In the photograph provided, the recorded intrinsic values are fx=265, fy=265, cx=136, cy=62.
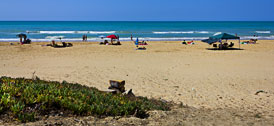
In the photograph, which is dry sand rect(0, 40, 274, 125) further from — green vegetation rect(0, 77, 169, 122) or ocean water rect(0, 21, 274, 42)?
ocean water rect(0, 21, 274, 42)

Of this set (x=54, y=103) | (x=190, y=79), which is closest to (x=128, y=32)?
(x=190, y=79)

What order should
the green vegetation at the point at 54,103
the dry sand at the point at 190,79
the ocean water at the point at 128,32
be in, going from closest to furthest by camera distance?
the green vegetation at the point at 54,103 < the dry sand at the point at 190,79 < the ocean water at the point at 128,32

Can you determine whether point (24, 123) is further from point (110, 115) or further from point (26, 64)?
point (26, 64)

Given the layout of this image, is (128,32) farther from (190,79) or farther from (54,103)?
(54,103)

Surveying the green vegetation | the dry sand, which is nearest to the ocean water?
the dry sand

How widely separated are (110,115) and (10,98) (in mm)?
1692

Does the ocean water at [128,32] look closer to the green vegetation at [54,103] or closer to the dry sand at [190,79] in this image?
the dry sand at [190,79]

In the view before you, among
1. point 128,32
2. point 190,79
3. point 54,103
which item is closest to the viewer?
point 54,103

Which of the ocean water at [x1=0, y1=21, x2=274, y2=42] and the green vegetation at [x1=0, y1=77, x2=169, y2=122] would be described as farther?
the ocean water at [x1=0, y1=21, x2=274, y2=42]

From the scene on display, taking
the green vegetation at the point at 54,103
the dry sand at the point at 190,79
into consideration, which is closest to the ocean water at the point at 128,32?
the dry sand at the point at 190,79

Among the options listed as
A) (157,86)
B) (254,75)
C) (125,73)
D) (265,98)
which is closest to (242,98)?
(265,98)

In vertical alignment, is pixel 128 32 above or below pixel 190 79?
above

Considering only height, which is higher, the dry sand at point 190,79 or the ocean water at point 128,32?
the ocean water at point 128,32

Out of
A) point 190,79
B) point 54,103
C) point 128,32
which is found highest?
point 128,32
